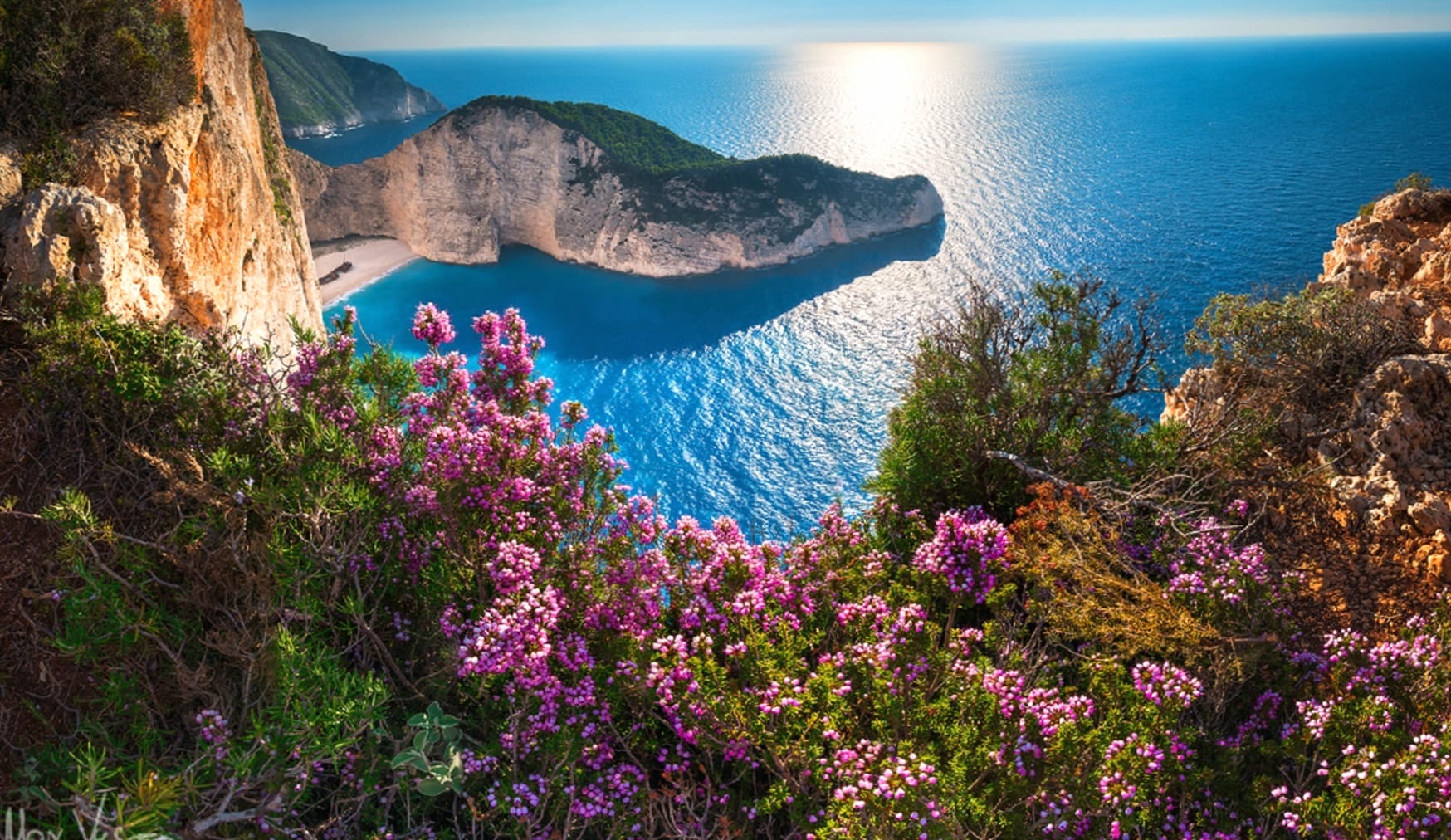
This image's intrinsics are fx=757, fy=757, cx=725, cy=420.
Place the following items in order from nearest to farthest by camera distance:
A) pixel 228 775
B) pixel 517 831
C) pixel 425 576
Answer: pixel 228 775, pixel 517 831, pixel 425 576

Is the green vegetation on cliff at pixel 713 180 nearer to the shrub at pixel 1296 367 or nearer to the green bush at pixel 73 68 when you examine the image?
the green bush at pixel 73 68

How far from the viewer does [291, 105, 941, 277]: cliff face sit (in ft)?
231

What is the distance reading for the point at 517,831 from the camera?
23.6ft

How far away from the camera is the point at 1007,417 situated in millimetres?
16031

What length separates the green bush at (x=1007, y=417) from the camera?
15125 mm

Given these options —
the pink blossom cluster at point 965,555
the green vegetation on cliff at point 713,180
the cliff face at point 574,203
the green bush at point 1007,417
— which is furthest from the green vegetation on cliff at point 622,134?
the pink blossom cluster at point 965,555

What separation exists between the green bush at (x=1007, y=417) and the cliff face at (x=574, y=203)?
179 feet

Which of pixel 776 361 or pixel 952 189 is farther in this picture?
pixel 952 189

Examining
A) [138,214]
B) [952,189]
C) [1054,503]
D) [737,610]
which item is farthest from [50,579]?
[952,189]

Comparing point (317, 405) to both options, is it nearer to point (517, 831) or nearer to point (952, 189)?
point (517, 831)

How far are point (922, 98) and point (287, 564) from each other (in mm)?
202850

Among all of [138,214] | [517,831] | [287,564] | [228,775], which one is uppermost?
[138,214]

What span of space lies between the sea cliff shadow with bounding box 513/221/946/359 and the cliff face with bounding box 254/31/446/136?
93770 mm

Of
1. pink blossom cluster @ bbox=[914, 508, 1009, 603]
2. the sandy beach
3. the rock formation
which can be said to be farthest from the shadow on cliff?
pink blossom cluster @ bbox=[914, 508, 1009, 603]
